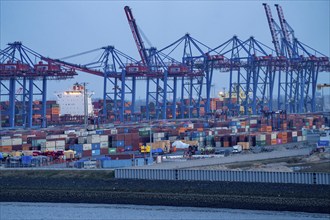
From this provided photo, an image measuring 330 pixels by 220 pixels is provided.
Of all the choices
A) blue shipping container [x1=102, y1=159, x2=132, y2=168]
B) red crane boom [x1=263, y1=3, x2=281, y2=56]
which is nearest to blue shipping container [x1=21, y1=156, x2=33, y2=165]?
blue shipping container [x1=102, y1=159, x2=132, y2=168]

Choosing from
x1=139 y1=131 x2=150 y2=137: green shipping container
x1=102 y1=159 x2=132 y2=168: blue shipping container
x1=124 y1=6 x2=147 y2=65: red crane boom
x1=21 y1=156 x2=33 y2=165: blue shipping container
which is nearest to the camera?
x1=102 y1=159 x2=132 y2=168: blue shipping container

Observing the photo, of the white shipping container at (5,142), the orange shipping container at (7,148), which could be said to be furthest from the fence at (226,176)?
the white shipping container at (5,142)

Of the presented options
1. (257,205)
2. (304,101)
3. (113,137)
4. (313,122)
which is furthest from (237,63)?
(257,205)

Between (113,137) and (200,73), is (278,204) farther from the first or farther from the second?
(200,73)

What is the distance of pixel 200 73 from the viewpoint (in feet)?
148

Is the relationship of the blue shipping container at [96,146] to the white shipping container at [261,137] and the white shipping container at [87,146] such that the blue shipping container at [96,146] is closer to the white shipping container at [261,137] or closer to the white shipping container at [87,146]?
the white shipping container at [87,146]

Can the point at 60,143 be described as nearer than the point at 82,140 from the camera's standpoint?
Yes

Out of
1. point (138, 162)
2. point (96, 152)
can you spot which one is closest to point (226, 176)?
point (138, 162)

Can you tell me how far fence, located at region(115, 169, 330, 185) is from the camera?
17281 mm

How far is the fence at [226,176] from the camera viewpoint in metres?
17.3

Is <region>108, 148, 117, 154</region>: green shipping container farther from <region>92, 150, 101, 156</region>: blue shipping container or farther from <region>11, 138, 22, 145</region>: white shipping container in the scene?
<region>11, 138, 22, 145</region>: white shipping container

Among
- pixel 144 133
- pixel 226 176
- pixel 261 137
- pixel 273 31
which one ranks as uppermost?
pixel 273 31

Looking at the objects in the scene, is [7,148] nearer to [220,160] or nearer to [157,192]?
[220,160]

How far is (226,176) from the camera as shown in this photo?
718 inches
